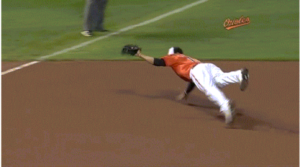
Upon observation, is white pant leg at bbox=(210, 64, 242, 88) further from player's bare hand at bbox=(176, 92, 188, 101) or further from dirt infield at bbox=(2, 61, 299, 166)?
player's bare hand at bbox=(176, 92, 188, 101)

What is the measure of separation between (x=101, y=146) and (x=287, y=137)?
2163 mm

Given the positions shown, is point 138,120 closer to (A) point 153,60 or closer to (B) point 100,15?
(A) point 153,60

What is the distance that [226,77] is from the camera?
8.52 metres

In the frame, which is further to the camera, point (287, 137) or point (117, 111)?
point (117, 111)

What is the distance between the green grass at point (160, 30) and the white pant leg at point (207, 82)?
3622mm

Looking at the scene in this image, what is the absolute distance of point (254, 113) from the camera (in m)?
8.89

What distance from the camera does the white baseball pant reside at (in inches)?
332

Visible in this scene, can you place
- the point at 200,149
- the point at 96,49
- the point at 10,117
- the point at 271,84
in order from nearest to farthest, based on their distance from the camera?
the point at 200,149 < the point at 10,117 < the point at 271,84 < the point at 96,49

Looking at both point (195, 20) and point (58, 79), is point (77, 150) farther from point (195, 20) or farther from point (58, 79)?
point (195, 20)

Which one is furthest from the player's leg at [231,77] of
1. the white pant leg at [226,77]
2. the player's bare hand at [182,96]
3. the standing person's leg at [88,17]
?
the standing person's leg at [88,17]

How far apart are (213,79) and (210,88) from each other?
149 millimetres

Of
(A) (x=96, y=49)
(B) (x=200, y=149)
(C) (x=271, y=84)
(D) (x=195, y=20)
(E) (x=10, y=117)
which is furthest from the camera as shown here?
(D) (x=195, y=20)

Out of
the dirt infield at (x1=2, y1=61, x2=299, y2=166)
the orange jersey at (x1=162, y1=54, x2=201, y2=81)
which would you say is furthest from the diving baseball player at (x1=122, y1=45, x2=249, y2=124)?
the dirt infield at (x1=2, y1=61, x2=299, y2=166)

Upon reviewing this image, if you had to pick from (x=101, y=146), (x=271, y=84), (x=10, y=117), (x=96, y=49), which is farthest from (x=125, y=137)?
(x=96, y=49)
